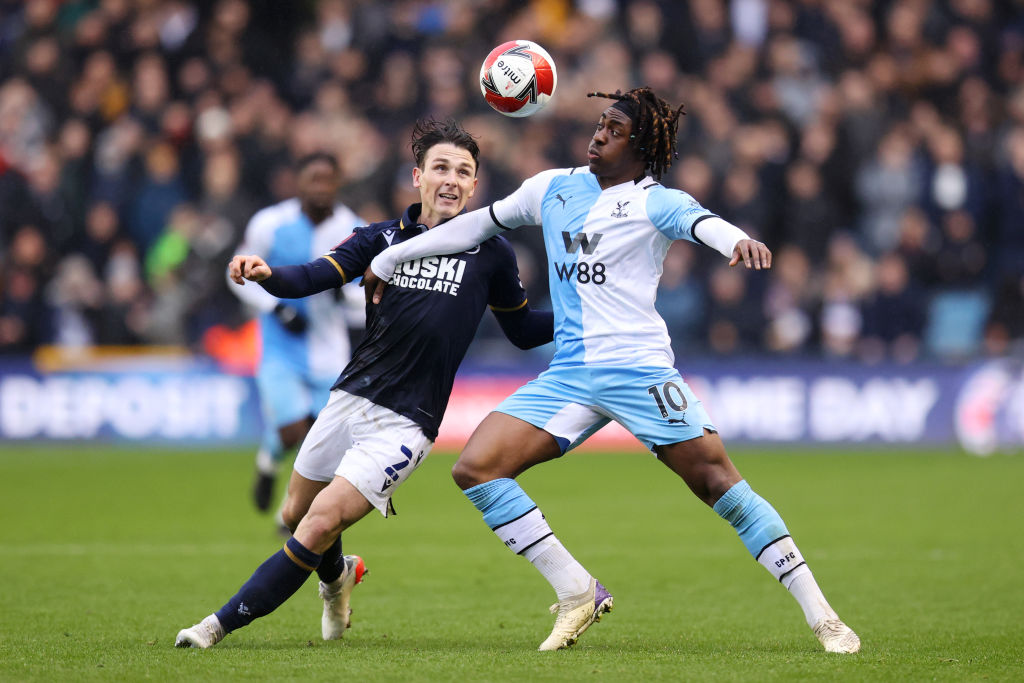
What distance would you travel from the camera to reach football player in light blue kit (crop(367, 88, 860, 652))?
611 cm

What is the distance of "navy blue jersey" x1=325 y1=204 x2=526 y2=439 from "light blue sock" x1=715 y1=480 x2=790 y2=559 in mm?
1361

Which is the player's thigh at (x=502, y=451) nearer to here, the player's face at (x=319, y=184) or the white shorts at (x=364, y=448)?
the white shorts at (x=364, y=448)

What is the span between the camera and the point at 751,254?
5602 mm

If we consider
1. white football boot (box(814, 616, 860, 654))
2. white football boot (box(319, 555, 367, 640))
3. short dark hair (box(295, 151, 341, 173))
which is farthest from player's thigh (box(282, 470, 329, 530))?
short dark hair (box(295, 151, 341, 173))

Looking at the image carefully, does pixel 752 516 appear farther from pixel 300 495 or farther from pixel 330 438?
pixel 300 495

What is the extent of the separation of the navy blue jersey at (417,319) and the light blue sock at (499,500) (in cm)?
35

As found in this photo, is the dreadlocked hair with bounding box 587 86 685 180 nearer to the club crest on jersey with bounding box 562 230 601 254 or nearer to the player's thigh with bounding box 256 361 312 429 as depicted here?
the club crest on jersey with bounding box 562 230 601 254

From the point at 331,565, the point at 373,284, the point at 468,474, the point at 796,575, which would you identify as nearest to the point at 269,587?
the point at 331,565

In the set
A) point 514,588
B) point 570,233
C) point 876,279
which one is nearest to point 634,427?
point 570,233

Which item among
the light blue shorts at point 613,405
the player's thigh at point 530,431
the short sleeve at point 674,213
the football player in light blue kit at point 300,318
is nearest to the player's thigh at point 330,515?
the player's thigh at point 530,431

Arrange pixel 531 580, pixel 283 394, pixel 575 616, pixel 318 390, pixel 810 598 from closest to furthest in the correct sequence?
1. pixel 810 598
2. pixel 575 616
3. pixel 531 580
4. pixel 283 394
5. pixel 318 390

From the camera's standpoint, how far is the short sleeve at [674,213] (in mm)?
6008

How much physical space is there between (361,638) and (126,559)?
130 inches

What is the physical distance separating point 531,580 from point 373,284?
9.80ft
